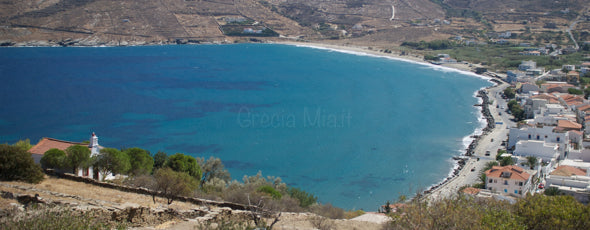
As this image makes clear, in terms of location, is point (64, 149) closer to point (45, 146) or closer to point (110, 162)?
point (45, 146)

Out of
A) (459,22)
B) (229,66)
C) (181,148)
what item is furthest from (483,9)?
(181,148)

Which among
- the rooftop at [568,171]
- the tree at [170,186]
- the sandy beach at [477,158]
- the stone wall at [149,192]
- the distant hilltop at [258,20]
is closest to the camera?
the stone wall at [149,192]

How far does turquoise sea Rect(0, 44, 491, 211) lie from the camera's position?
34747mm

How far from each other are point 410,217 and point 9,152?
40.3 feet

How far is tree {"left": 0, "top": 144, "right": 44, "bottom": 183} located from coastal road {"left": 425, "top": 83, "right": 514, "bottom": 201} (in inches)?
654

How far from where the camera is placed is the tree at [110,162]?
783 inches

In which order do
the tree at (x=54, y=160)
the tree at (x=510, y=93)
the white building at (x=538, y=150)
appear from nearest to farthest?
the tree at (x=54, y=160), the white building at (x=538, y=150), the tree at (x=510, y=93)

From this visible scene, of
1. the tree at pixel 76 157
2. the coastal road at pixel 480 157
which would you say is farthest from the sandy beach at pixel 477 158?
the tree at pixel 76 157

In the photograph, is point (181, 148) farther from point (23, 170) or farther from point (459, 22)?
point (459, 22)

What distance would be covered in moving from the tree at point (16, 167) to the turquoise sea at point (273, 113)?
17861mm

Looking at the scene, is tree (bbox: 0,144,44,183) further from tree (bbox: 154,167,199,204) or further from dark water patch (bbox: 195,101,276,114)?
dark water patch (bbox: 195,101,276,114)

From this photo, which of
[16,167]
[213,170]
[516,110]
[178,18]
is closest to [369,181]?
[213,170]

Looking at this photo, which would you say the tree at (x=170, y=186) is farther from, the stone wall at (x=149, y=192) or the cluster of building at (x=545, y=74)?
the cluster of building at (x=545, y=74)

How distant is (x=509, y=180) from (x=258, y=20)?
112691 mm
